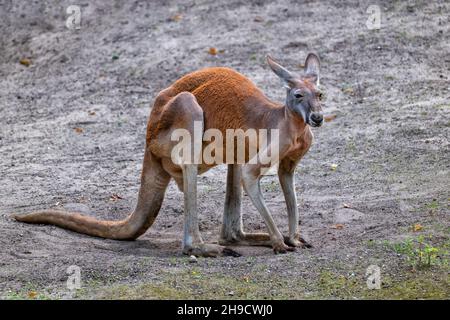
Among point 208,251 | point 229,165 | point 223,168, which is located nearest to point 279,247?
point 208,251

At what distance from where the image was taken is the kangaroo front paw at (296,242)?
285 inches

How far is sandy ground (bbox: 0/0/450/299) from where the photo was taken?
Answer: 20.8 ft

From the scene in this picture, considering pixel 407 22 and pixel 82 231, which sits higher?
pixel 407 22

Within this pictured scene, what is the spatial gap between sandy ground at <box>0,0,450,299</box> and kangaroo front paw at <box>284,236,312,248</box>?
0.17 meters

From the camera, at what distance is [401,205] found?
7.79m

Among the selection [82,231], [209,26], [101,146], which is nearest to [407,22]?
[209,26]

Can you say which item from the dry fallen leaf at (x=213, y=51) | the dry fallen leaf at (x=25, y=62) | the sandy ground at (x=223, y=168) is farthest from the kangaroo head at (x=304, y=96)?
the dry fallen leaf at (x=25, y=62)

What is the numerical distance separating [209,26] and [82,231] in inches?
213

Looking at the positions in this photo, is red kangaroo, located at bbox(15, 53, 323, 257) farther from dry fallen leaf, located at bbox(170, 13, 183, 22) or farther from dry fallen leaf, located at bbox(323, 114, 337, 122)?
dry fallen leaf, located at bbox(170, 13, 183, 22)

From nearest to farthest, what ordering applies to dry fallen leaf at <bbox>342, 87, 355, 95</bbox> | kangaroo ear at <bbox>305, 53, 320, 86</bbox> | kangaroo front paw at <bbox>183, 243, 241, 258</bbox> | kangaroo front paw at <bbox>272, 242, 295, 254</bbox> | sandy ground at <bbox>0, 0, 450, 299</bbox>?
sandy ground at <bbox>0, 0, 450, 299</bbox>, kangaroo ear at <bbox>305, 53, 320, 86</bbox>, kangaroo front paw at <bbox>272, 242, 295, 254</bbox>, kangaroo front paw at <bbox>183, 243, 241, 258</bbox>, dry fallen leaf at <bbox>342, 87, 355, 95</bbox>

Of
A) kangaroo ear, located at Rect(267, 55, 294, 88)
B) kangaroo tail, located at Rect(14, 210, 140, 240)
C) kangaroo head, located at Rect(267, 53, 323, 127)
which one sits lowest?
kangaroo tail, located at Rect(14, 210, 140, 240)

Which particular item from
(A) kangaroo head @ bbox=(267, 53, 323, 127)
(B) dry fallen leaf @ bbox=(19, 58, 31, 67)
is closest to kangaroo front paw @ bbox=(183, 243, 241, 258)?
(A) kangaroo head @ bbox=(267, 53, 323, 127)
